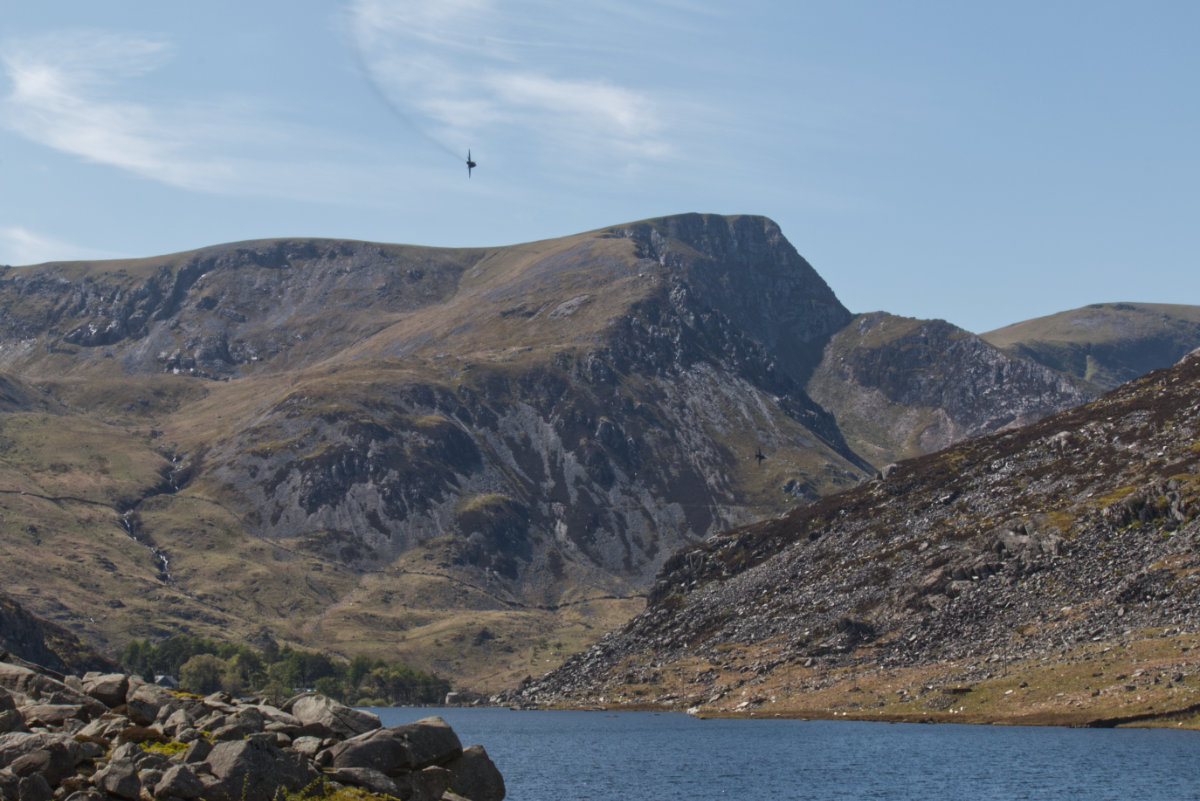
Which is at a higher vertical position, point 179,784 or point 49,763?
point 49,763

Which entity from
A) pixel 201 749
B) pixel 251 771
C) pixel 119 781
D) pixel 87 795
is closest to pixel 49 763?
pixel 119 781

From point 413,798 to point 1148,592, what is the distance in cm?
12492

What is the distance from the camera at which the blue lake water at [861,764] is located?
287ft

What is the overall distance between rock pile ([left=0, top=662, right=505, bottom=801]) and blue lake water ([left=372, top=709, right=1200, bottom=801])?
1675 inches

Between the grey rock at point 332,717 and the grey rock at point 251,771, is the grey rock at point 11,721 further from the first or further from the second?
the grey rock at point 332,717

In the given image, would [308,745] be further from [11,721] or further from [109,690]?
[11,721]

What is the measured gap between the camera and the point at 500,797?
54094mm

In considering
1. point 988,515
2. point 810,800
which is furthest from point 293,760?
point 988,515

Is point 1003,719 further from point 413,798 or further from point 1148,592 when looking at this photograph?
point 413,798

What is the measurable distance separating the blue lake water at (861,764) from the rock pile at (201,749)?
140 feet

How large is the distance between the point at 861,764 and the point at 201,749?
256 feet

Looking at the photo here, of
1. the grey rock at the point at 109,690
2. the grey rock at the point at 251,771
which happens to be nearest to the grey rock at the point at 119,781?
the grey rock at the point at 251,771

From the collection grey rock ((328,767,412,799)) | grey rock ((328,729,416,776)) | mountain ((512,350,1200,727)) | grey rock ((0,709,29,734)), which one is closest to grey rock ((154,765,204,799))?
grey rock ((328,767,412,799))

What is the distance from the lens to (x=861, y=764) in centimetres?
10600
